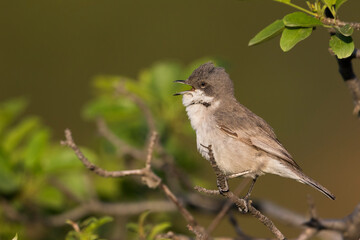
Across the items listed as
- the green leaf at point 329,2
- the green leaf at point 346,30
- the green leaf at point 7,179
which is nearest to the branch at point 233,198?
the green leaf at point 346,30

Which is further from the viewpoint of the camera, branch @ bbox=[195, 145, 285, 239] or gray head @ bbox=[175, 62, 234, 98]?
gray head @ bbox=[175, 62, 234, 98]

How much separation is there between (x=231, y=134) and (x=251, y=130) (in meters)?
0.15

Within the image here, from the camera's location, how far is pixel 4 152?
5.09 m

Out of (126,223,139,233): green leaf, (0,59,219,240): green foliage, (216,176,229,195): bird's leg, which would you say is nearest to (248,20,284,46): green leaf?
(216,176,229,195): bird's leg

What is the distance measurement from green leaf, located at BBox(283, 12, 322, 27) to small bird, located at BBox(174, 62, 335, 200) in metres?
0.93

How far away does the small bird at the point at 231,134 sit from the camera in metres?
3.86

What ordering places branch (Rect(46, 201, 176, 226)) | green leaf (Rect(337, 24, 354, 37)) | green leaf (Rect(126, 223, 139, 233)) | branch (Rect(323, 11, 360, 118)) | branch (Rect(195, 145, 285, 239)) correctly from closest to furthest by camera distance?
1. green leaf (Rect(337, 24, 354, 37))
2. branch (Rect(195, 145, 285, 239))
3. branch (Rect(323, 11, 360, 118))
4. green leaf (Rect(126, 223, 139, 233))
5. branch (Rect(46, 201, 176, 226))

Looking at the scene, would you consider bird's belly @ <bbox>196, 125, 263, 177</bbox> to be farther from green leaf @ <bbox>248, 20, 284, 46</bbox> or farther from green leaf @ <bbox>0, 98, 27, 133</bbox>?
green leaf @ <bbox>0, 98, 27, 133</bbox>

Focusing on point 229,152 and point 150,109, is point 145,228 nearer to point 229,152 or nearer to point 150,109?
point 229,152

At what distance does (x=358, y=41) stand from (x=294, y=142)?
5.45ft

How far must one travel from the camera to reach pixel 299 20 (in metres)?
3.10

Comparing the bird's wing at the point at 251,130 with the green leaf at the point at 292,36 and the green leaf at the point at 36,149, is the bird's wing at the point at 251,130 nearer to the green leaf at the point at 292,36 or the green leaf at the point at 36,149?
the green leaf at the point at 292,36

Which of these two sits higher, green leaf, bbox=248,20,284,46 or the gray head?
green leaf, bbox=248,20,284,46

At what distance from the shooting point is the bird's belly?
3.93 meters
